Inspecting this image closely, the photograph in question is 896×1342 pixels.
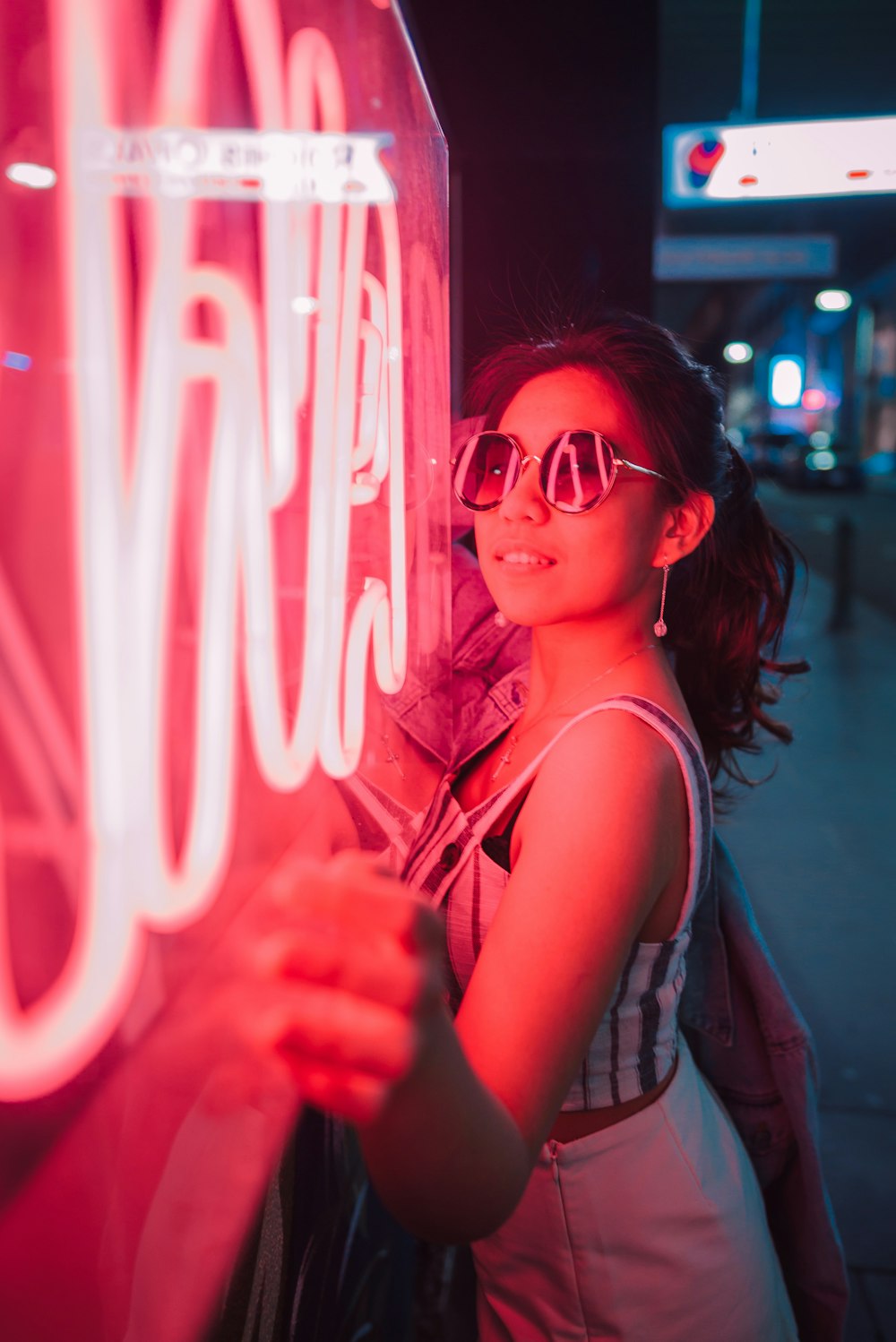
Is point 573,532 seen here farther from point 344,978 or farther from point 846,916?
point 846,916

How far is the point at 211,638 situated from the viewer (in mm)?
819

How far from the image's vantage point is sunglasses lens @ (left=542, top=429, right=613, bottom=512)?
1.41 m

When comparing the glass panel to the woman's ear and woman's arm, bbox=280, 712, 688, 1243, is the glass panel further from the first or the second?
the woman's ear

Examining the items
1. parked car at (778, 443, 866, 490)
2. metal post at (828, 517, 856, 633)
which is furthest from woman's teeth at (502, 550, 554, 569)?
parked car at (778, 443, 866, 490)

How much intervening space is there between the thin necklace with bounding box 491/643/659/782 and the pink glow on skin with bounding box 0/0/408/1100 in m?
0.43


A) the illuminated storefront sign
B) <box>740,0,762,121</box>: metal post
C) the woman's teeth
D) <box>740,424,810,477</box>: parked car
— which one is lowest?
the woman's teeth

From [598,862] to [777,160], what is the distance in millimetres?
5074

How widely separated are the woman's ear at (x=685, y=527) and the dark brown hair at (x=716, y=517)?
0.03 meters

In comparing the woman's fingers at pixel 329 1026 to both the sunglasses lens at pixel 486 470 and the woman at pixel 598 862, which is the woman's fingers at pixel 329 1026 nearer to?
the woman at pixel 598 862

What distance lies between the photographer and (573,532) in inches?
56.1

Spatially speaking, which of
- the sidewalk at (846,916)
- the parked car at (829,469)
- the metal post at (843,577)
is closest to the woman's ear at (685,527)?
the sidewalk at (846,916)

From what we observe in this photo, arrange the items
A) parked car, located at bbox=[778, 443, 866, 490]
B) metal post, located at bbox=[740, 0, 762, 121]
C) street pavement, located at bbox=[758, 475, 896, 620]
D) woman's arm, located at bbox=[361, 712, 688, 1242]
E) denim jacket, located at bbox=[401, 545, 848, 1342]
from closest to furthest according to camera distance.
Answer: woman's arm, located at bbox=[361, 712, 688, 1242]
denim jacket, located at bbox=[401, 545, 848, 1342]
metal post, located at bbox=[740, 0, 762, 121]
street pavement, located at bbox=[758, 475, 896, 620]
parked car, located at bbox=[778, 443, 866, 490]

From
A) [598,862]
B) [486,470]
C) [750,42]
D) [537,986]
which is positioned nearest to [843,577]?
[750,42]

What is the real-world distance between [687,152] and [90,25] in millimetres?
5332
